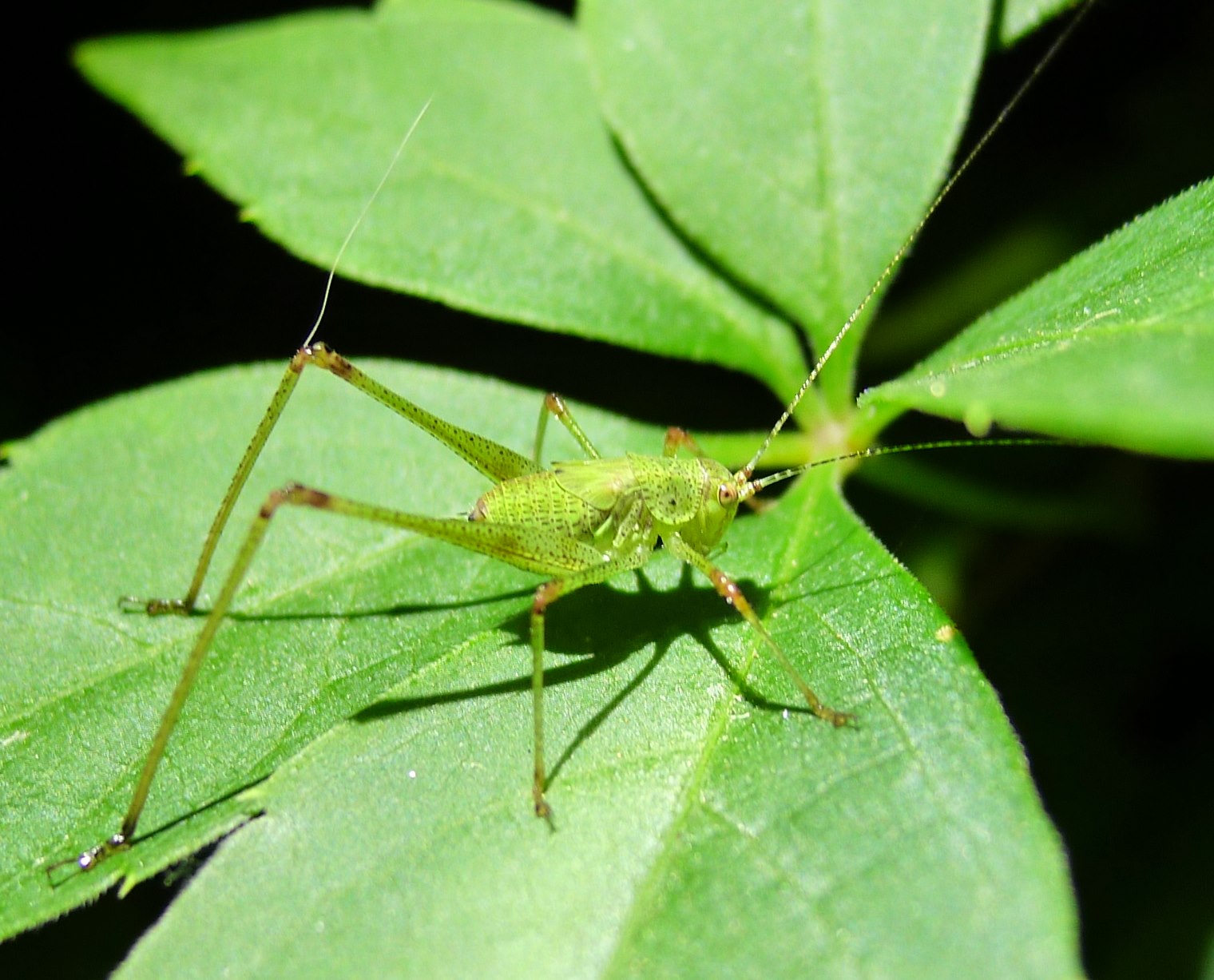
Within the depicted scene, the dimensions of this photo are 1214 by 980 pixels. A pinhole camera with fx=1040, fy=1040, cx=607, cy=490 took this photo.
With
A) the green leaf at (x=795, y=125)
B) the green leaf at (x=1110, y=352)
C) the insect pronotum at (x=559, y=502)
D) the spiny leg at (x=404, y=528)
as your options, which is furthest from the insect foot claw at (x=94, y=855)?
the green leaf at (x=795, y=125)

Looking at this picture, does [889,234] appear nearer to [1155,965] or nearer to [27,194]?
[1155,965]

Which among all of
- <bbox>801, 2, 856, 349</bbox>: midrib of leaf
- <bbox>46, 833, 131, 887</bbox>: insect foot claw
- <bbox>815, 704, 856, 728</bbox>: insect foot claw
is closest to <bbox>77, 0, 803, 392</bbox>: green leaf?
<bbox>801, 2, 856, 349</bbox>: midrib of leaf

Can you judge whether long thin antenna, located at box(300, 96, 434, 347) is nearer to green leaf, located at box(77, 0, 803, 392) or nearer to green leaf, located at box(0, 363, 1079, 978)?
green leaf, located at box(77, 0, 803, 392)

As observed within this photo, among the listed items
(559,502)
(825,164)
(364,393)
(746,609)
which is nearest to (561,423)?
(559,502)

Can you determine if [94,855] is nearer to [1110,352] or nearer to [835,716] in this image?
[835,716]

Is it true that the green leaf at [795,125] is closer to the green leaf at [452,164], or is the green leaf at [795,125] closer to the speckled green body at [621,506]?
the green leaf at [452,164]

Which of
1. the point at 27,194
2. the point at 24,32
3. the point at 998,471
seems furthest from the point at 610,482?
the point at 24,32
